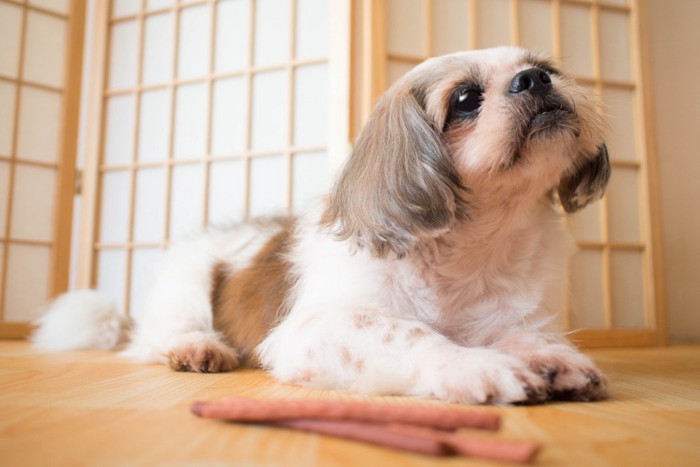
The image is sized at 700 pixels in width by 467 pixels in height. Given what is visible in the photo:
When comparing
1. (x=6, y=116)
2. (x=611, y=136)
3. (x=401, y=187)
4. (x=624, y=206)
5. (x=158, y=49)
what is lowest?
(x=401, y=187)

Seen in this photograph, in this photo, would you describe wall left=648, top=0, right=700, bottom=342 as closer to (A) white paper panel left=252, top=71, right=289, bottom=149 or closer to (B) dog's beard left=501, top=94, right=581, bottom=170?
(A) white paper panel left=252, top=71, right=289, bottom=149

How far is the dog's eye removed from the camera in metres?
1.75

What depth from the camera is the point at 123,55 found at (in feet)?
13.6

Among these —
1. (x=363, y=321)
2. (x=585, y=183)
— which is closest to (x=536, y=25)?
(x=585, y=183)

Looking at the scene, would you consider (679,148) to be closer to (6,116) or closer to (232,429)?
(232,429)

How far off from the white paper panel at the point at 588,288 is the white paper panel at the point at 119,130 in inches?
120

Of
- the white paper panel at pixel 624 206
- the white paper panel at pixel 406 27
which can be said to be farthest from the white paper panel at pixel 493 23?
the white paper panel at pixel 624 206

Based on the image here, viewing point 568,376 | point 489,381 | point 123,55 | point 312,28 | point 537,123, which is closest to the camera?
point 489,381

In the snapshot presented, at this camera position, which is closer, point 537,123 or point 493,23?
point 537,123

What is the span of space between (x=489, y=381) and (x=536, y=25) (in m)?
2.89

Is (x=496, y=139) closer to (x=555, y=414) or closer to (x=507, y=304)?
(x=507, y=304)

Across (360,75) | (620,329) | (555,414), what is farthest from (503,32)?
(555,414)

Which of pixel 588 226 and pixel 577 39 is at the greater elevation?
pixel 577 39

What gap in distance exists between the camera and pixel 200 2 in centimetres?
386
